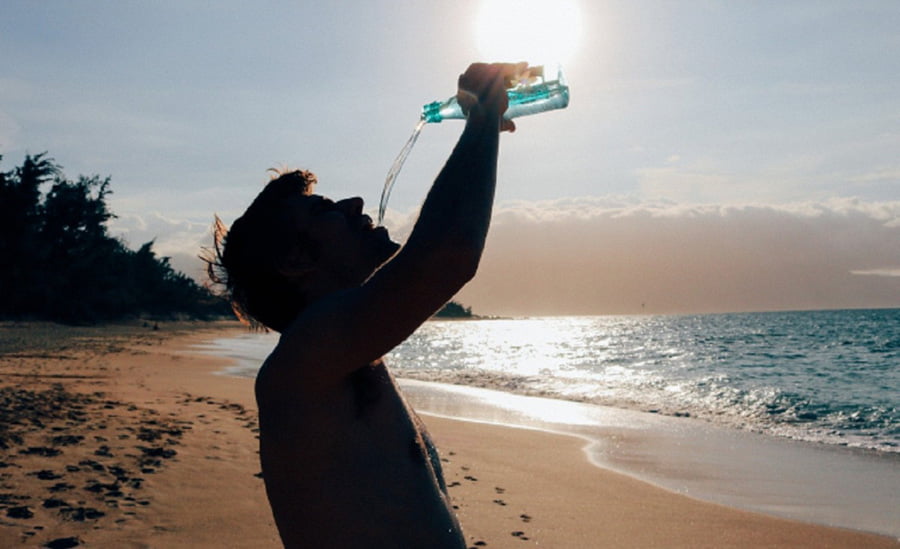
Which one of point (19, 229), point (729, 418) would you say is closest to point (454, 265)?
point (729, 418)

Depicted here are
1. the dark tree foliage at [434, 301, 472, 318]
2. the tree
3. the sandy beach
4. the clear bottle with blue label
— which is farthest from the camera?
the dark tree foliage at [434, 301, 472, 318]

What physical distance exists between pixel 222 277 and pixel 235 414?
972 cm

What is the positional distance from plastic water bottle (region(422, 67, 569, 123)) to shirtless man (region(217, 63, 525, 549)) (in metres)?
1.10

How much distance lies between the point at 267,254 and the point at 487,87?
0.65 metres

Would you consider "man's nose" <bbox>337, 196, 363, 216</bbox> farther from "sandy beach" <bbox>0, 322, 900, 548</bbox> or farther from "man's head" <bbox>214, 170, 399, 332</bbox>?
"sandy beach" <bbox>0, 322, 900, 548</bbox>

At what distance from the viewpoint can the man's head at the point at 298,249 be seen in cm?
164

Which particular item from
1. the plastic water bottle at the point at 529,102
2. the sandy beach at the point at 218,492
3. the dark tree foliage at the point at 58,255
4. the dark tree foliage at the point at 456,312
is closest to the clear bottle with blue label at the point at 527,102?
the plastic water bottle at the point at 529,102

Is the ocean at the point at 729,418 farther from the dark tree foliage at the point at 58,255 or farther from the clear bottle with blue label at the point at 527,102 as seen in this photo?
the dark tree foliage at the point at 58,255

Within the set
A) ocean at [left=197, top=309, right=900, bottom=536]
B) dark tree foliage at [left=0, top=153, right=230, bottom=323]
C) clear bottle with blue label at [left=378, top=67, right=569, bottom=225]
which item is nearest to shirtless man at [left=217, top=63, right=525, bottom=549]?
→ clear bottle with blue label at [left=378, top=67, right=569, bottom=225]

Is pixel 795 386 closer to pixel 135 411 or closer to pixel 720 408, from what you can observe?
pixel 720 408

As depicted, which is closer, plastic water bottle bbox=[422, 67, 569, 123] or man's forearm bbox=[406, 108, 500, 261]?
man's forearm bbox=[406, 108, 500, 261]

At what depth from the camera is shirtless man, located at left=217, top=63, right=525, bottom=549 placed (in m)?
1.19

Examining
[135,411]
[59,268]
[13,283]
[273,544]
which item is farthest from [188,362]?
[59,268]

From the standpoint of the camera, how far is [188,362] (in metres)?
23.7
